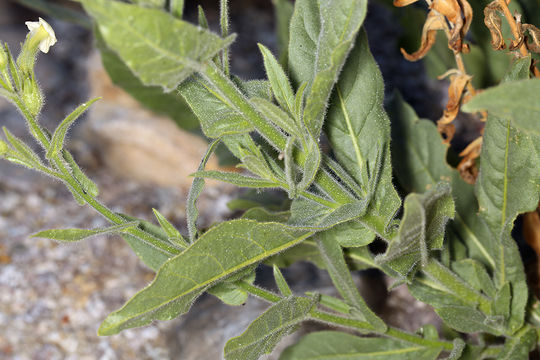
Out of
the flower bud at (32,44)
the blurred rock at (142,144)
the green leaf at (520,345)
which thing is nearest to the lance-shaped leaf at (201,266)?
the flower bud at (32,44)

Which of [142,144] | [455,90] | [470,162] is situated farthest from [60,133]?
[142,144]

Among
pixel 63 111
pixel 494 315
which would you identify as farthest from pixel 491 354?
pixel 63 111

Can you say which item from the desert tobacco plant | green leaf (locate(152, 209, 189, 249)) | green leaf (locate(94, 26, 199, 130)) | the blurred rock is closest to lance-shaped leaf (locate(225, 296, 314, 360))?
the desert tobacco plant

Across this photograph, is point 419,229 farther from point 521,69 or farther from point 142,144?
point 142,144

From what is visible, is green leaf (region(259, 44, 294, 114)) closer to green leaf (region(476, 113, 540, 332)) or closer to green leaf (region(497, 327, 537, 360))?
green leaf (region(476, 113, 540, 332))

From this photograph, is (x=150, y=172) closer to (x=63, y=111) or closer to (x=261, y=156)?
(x=63, y=111)

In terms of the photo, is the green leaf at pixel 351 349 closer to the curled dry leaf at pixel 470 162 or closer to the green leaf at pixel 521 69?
the curled dry leaf at pixel 470 162
